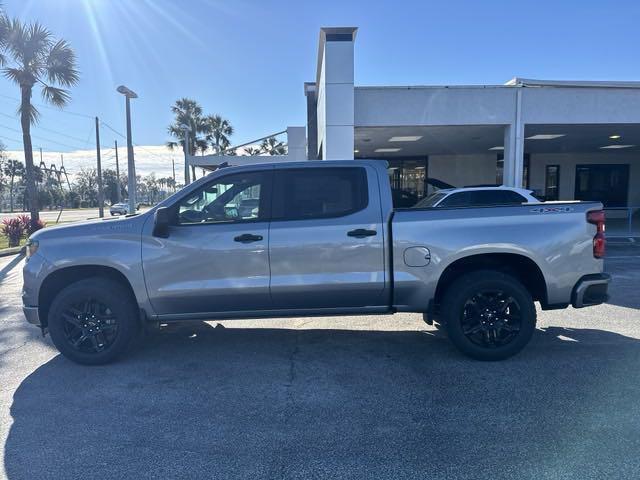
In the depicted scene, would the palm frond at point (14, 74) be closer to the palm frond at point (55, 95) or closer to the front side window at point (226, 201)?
the palm frond at point (55, 95)

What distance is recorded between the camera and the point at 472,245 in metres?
4.33

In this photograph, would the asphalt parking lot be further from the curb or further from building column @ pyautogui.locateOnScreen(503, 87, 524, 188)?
the curb

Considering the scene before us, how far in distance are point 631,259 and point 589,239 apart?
803 cm

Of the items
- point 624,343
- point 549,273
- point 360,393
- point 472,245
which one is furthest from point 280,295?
point 624,343

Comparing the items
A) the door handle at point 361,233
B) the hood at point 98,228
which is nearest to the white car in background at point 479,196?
the door handle at point 361,233

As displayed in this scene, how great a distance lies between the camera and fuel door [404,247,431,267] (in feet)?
14.3

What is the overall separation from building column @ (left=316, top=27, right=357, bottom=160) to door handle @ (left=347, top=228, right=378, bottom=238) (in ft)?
24.4

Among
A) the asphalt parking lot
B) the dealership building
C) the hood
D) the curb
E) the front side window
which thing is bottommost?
the asphalt parking lot

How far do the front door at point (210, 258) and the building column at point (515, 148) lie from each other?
10.2m

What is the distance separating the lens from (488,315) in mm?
4488

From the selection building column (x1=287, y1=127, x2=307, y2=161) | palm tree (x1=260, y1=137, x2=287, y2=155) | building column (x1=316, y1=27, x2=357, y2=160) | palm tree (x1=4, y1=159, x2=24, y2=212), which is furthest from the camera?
palm tree (x1=4, y1=159, x2=24, y2=212)

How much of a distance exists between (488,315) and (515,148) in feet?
31.2

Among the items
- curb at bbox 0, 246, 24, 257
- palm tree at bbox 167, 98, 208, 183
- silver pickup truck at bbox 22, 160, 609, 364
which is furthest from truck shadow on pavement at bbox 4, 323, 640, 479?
palm tree at bbox 167, 98, 208, 183

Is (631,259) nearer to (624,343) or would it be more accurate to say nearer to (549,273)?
(624,343)
